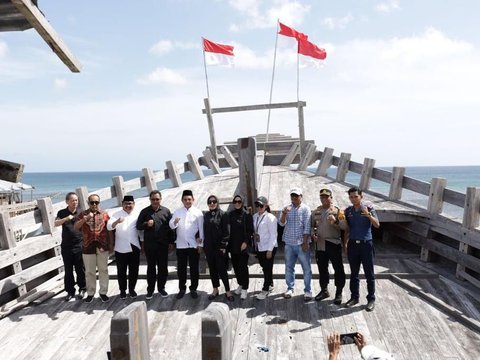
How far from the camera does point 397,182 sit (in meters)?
8.81

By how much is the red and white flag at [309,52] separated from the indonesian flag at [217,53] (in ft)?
9.63

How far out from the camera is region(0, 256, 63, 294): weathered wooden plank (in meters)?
5.71

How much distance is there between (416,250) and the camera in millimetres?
8133

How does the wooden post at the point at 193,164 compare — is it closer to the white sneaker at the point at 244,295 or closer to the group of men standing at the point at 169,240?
the group of men standing at the point at 169,240

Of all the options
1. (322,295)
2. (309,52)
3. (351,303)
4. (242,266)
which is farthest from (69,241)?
(309,52)

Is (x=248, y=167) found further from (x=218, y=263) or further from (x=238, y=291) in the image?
(x=238, y=291)

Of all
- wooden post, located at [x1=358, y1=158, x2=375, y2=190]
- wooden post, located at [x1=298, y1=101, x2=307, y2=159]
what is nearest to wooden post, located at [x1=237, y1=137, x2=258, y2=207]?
wooden post, located at [x1=358, y1=158, x2=375, y2=190]

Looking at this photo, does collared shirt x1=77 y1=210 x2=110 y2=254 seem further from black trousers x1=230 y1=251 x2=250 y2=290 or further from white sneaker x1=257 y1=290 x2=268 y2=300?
white sneaker x1=257 y1=290 x2=268 y2=300

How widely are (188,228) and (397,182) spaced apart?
18.3 ft

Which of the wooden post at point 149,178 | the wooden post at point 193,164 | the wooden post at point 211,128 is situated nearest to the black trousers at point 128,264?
the wooden post at point 149,178

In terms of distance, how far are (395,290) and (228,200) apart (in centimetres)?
357

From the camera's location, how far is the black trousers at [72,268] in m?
5.95

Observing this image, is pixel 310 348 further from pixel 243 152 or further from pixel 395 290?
pixel 243 152

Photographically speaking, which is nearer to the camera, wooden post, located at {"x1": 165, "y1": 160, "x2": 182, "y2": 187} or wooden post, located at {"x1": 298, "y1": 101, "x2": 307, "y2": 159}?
wooden post, located at {"x1": 165, "y1": 160, "x2": 182, "y2": 187}
